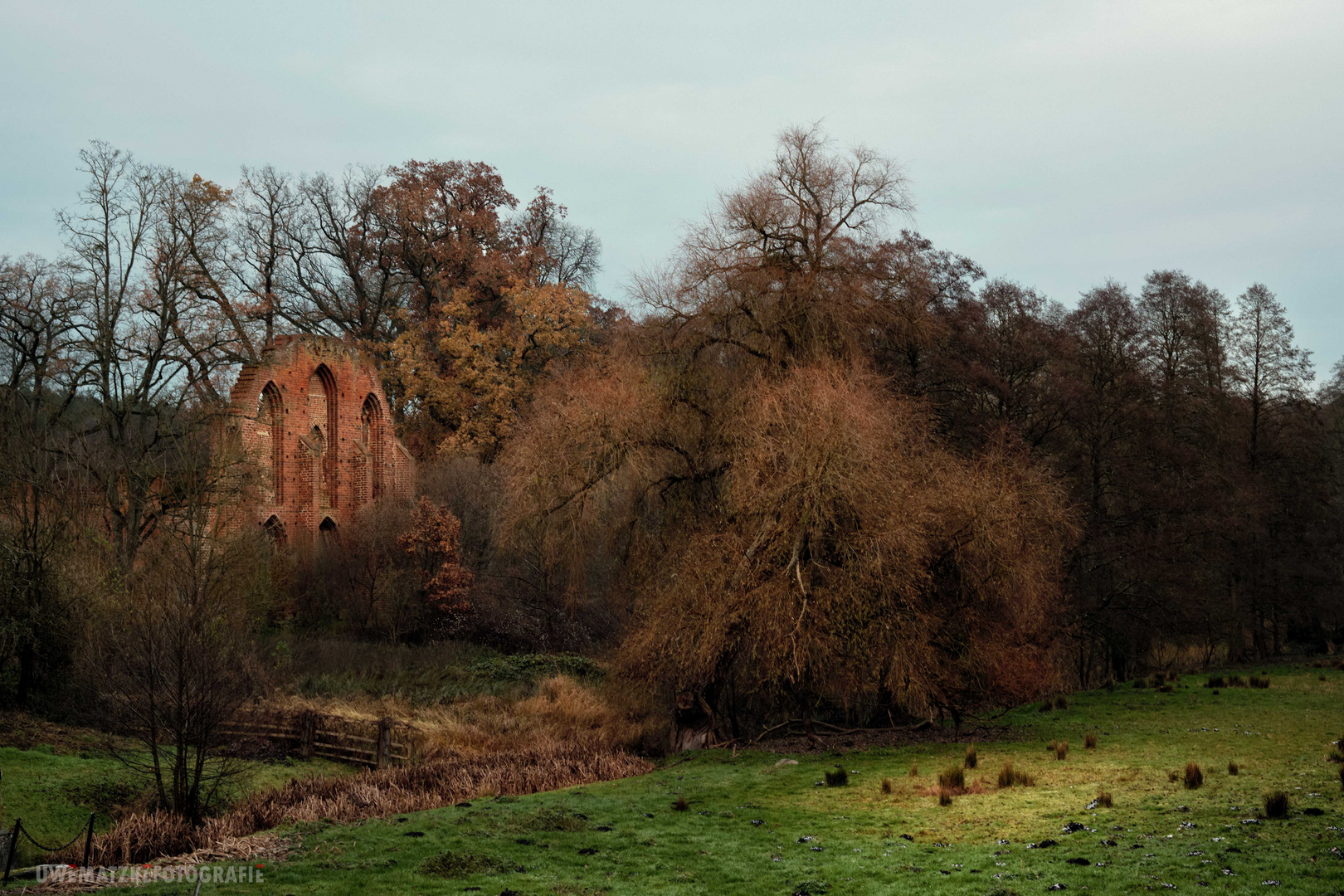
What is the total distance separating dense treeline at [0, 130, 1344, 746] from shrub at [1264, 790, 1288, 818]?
6616 mm

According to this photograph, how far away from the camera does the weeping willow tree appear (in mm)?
16312

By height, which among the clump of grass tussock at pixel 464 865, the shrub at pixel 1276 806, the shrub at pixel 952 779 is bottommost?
the shrub at pixel 952 779

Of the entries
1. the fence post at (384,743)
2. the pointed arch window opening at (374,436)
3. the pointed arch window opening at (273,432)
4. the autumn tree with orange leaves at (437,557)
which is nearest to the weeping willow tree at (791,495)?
the fence post at (384,743)

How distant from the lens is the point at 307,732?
63.6 ft

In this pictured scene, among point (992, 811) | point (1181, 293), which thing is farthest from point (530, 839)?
point (1181, 293)

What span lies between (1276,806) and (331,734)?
622 inches

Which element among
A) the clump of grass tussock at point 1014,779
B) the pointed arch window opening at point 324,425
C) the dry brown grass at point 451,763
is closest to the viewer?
the dry brown grass at point 451,763

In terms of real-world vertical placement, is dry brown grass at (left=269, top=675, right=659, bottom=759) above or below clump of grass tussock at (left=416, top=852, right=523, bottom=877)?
below

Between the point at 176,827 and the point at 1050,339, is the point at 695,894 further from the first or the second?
the point at 1050,339

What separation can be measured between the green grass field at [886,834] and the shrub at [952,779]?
22 cm

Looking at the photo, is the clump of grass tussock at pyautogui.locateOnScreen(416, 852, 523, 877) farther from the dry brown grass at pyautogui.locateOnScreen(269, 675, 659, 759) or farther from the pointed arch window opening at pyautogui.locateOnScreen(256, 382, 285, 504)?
the pointed arch window opening at pyautogui.locateOnScreen(256, 382, 285, 504)

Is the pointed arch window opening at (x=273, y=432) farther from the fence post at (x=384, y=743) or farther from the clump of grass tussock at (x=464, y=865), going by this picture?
the clump of grass tussock at (x=464, y=865)

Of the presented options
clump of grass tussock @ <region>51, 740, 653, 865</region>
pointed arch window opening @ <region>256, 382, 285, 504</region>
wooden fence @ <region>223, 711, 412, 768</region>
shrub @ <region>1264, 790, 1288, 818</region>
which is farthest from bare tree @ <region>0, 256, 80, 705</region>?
shrub @ <region>1264, 790, 1288, 818</region>

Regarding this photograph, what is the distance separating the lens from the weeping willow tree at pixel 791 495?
53.5ft
